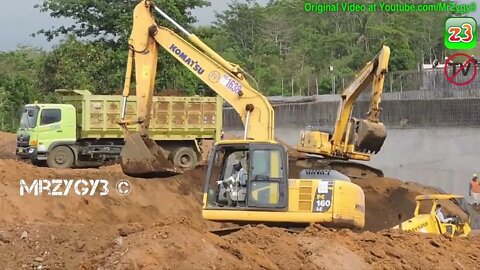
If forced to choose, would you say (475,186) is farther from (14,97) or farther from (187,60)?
(14,97)

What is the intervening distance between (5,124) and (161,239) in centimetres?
3878

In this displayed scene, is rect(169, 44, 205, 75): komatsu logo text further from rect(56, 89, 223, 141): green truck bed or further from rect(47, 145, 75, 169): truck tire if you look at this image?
rect(47, 145, 75, 169): truck tire

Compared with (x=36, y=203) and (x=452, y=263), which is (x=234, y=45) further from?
(x=452, y=263)

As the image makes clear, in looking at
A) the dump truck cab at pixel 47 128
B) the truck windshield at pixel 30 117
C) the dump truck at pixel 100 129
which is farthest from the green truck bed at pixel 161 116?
the truck windshield at pixel 30 117

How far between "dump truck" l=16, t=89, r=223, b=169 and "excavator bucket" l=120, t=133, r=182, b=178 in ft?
35.5

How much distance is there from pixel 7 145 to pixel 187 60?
2154cm

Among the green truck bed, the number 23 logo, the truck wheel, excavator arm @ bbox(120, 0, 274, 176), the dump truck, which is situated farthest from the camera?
the number 23 logo

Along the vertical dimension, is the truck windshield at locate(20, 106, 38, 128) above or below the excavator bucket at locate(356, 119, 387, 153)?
above

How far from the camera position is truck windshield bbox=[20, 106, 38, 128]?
28.0 meters

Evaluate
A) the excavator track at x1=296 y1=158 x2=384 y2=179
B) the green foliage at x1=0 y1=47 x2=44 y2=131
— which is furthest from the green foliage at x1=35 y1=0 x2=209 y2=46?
the excavator track at x1=296 y1=158 x2=384 y2=179

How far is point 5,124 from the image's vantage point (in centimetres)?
4675

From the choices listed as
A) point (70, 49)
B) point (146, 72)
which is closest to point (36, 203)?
point (146, 72)

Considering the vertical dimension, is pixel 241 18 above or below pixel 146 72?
above

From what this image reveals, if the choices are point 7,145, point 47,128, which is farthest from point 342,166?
point 7,145
